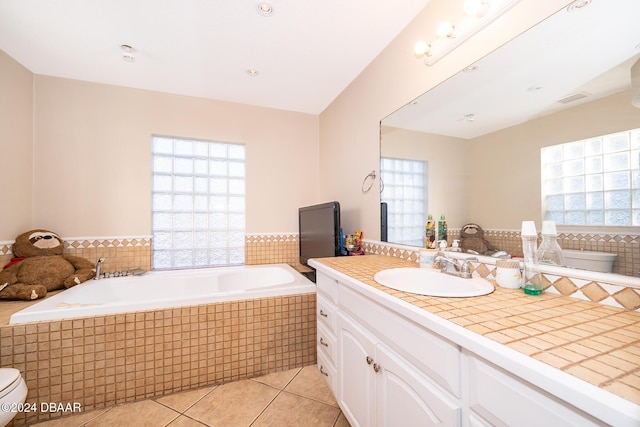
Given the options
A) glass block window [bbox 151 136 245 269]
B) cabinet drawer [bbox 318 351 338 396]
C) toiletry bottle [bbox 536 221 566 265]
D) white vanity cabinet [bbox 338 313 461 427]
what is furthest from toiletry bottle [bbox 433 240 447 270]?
glass block window [bbox 151 136 245 269]

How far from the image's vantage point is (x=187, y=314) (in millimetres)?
1728

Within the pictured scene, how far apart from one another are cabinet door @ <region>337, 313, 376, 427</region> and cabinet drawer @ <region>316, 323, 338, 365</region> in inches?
2.7

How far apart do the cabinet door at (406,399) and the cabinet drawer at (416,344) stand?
1.2 inches

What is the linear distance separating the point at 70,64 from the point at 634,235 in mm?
3627

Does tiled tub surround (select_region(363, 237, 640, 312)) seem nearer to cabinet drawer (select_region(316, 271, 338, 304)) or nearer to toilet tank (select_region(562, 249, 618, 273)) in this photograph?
toilet tank (select_region(562, 249, 618, 273))

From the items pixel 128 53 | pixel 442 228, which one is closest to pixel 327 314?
pixel 442 228

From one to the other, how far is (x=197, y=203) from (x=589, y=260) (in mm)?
3040

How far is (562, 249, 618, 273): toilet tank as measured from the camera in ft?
Result: 2.68

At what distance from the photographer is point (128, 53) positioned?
2.00m

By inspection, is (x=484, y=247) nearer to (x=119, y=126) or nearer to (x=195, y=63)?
(x=195, y=63)

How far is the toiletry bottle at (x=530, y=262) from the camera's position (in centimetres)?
91

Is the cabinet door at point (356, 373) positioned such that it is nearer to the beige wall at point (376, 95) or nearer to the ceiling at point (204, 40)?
the beige wall at point (376, 95)

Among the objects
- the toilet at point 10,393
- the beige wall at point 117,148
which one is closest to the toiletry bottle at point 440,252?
the toilet at point 10,393

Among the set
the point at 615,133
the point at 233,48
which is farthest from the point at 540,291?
the point at 233,48
